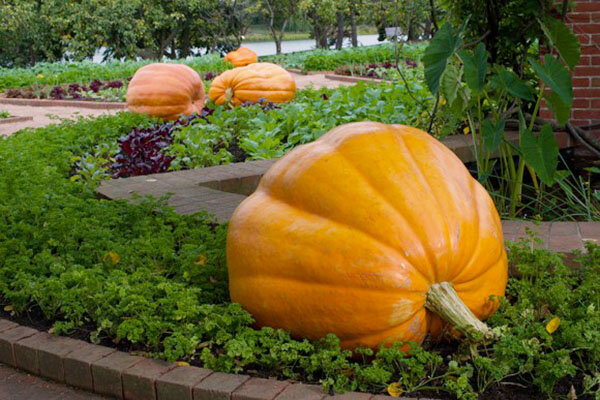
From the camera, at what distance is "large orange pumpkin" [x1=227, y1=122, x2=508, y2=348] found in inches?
107

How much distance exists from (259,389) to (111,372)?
25.1 inches

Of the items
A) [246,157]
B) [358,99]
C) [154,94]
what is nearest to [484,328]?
[246,157]

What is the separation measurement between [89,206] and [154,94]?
4475mm

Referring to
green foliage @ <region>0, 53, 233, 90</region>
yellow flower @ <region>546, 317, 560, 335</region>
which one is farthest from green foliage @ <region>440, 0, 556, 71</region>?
green foliage @ <region>0, 53, 233, 90</region>

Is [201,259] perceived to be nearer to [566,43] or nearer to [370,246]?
[370,246]

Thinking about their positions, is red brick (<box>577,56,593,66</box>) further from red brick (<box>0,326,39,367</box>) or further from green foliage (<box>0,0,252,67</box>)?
green foliage (<box>0,0,252,67</box>)

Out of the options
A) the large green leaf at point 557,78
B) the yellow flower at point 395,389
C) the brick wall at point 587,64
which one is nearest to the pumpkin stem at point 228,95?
the brick wall at point 587,64

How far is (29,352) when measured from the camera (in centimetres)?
315

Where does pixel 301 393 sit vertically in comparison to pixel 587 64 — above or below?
below

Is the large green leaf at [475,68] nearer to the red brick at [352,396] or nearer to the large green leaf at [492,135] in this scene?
the large green leaf at [492,135]

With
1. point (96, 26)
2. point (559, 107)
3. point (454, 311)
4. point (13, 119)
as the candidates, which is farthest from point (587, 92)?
point (96, 26)

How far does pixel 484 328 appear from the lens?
2748 mm

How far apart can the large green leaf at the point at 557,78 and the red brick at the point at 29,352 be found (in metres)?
2.70

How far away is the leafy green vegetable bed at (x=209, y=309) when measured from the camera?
104 inches
